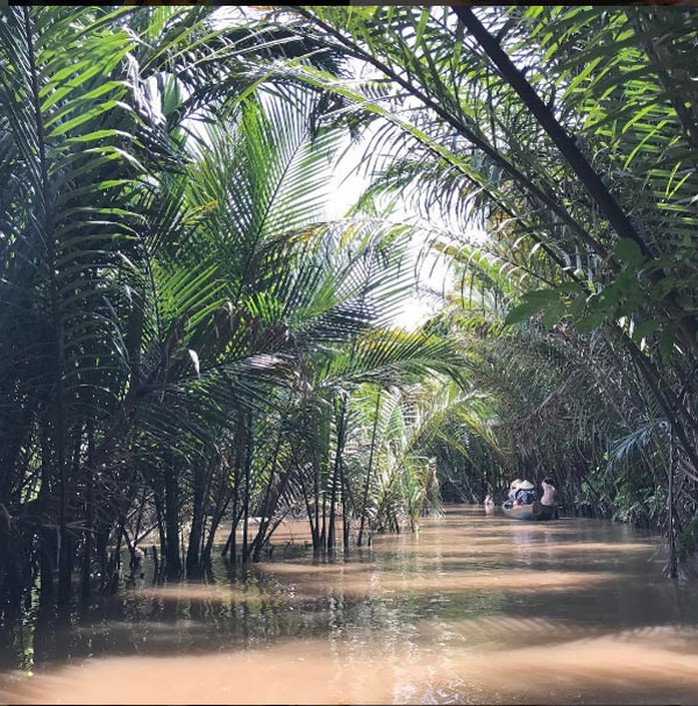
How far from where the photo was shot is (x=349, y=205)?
4867 mm

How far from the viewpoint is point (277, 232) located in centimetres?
473

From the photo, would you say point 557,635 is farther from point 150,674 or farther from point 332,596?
point 150,674

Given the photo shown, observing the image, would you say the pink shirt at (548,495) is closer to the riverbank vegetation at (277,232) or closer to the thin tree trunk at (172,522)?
the riverbank vegetation at (277,232)

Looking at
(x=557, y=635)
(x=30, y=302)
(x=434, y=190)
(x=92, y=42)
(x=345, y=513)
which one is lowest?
(x=557, y=635)

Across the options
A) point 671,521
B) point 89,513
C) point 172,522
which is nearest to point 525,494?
point 671,521

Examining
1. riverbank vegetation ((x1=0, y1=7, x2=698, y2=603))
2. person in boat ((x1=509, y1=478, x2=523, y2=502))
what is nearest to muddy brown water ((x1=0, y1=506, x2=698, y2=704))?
riverbank vegetation ((x1=0, y1=7, x2=698, y2=603))

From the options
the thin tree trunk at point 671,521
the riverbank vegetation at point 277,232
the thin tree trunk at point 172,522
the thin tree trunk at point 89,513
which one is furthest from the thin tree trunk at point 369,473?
the thin tree trunk at point 89,513

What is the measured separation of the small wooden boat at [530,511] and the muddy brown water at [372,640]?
5.29 meters

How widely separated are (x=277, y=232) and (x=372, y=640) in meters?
2.10

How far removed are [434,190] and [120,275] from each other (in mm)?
1378

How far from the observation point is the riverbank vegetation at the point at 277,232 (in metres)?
3.01

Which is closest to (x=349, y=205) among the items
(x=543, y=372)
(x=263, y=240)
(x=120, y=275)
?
(x=263, y=240)

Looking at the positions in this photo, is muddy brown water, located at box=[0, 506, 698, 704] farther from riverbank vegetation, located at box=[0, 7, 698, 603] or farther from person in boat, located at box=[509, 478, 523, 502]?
person in boat, located at box=[509, 478, 523, 502]

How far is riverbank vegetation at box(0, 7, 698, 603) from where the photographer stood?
3008 mm
